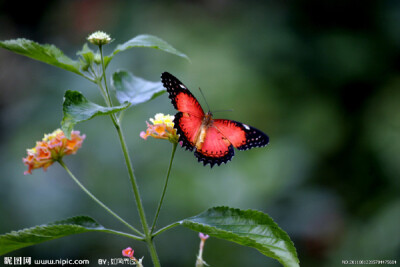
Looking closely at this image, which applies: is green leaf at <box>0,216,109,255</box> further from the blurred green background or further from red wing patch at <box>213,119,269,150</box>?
the blurred green background

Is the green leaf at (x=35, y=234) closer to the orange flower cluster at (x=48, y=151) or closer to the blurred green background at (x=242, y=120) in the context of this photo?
the orange flower cluster at (x=48, y=151)

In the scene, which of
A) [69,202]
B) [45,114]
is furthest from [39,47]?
[45,114]

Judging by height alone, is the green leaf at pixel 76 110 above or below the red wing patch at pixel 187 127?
above

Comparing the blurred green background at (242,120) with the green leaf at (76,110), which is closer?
the green leaf at (76,110)

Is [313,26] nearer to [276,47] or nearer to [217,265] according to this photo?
[276,47]

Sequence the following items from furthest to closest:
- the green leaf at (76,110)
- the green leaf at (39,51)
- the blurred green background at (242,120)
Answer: the blurred green background at (242,120), the green leaf at (39,51), the green leaf at (76,110)

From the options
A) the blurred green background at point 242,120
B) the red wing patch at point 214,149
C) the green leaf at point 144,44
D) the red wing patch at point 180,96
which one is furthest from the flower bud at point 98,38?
the blurred green background at point 242,120
